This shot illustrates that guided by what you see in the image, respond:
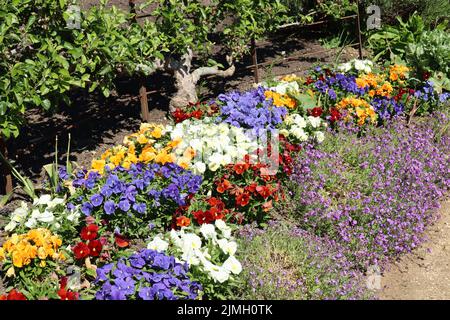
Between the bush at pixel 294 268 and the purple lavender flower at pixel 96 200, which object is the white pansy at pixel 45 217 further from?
the bush at pixel 294 268

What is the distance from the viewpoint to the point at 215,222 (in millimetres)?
3674

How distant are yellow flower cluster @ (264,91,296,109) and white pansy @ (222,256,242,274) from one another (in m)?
1.99

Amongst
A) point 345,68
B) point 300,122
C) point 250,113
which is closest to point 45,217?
point 250,113

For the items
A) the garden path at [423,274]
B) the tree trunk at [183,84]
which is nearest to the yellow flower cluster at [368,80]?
the tree trunk at [183,84]

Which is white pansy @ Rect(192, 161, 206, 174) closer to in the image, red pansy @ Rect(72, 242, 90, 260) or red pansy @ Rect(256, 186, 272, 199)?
red pansy @ Rect(256, 186, 272, 199)

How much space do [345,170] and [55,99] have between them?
2.35m

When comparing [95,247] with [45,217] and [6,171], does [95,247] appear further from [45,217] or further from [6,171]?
[6,171]

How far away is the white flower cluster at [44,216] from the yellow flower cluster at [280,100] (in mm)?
2073

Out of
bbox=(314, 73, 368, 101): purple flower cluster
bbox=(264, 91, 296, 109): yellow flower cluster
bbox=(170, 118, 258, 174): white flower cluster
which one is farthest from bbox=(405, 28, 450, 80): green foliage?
bbox=(170, 118, 258, 174): white flower cluster

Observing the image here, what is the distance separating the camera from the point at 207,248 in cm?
347

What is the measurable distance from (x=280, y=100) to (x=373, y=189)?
3.98 ft

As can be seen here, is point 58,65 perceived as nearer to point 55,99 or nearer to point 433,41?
point 55,99

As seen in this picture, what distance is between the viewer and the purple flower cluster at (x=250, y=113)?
180 inches

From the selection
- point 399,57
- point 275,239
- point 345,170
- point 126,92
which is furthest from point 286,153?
point 399,57
